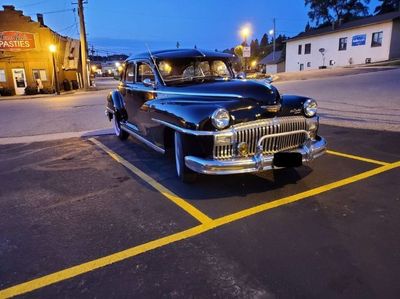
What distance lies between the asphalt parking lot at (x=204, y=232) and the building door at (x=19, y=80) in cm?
2911

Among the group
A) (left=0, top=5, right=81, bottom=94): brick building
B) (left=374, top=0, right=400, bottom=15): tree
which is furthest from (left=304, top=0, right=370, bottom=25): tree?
(left=0, top=5, right=81, bottom=94): brick building

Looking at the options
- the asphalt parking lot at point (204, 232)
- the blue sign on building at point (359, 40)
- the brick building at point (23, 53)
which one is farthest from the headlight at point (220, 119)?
the blue sign on building at point (359, 40)

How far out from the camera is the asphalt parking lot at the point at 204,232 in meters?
2.67

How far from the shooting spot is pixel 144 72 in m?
6.16

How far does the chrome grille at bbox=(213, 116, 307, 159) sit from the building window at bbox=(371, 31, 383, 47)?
4018 cm

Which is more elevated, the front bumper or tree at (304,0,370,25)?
tree at (304,0,370,25)

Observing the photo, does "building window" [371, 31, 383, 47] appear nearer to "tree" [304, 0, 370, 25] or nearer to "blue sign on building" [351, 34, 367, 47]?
"blue sign on building" [351, 34, 367, 47]

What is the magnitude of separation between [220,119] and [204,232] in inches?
52.1

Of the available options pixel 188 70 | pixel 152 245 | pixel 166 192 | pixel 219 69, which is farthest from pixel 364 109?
pixel 152 245

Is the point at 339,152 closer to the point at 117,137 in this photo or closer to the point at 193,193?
the point at 193,193

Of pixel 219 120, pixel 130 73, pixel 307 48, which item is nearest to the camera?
pixel 219 120

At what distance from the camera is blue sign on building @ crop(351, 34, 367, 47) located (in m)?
39.9

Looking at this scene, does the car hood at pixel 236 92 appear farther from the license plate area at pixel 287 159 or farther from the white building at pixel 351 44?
the white building at pixel 351 44

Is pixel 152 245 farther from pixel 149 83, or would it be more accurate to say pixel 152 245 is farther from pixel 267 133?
pixel 149 83
